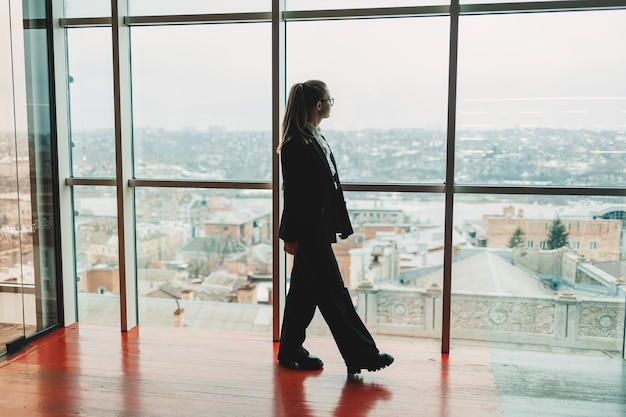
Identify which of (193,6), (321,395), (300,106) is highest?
(193,6)

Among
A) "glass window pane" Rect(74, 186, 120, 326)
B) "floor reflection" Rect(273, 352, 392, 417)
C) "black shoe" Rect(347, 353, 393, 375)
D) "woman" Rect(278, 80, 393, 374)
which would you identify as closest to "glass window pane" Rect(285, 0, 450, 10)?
"woman" Rect(278, 80, 393, 374)

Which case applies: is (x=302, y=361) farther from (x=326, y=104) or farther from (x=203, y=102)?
(x=203, y=102)

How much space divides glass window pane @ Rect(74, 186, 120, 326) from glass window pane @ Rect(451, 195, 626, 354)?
251cm

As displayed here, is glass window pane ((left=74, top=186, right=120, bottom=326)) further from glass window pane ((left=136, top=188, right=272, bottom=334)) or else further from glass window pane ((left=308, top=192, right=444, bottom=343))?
glass window pane ((left=308, top=192, right=444, bottom=343))

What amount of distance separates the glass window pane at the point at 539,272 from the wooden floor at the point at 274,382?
149 millimetres

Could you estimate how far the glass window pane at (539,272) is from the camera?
365cm

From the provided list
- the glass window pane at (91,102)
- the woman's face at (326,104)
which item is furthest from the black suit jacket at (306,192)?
the glass window pane at (91,102)

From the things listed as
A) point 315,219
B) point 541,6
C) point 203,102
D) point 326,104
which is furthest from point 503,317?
point 203,102

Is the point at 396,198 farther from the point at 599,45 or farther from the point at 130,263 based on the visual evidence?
the point at 130,263

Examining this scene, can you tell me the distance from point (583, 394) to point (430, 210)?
1403 mm

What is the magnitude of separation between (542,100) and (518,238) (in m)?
0.90

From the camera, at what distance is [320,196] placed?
3285mm

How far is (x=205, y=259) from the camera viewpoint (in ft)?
13.7

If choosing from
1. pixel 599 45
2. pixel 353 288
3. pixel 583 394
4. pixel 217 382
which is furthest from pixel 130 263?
pixel 599 45
